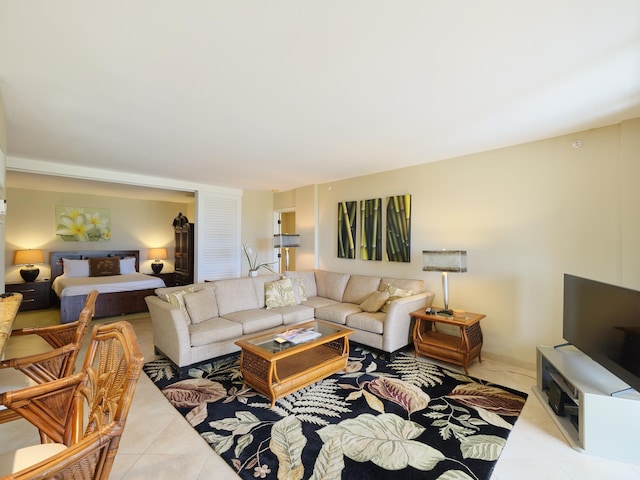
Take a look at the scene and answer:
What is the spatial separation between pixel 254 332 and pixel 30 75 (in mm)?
2896

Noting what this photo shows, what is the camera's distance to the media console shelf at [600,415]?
1839 mm

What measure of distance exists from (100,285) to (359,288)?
4.45 m

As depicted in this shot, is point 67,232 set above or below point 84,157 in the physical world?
below

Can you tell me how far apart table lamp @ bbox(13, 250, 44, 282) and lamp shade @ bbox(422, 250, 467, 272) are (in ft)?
24.0

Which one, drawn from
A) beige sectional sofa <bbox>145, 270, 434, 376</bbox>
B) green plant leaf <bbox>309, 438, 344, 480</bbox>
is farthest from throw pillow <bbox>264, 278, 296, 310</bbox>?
green plant leaf <bbox>309, 438, 344, 480</bbox>

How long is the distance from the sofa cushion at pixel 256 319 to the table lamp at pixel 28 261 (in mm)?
5036

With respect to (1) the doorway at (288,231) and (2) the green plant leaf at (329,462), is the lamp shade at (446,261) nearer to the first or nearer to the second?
(2) the green plant leaf at (329,462)

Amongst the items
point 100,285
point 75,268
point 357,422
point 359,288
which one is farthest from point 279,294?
point 75,268

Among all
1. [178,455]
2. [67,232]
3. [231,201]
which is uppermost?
[231,201]

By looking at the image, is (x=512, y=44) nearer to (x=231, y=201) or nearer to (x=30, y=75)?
(x=30, y=75)

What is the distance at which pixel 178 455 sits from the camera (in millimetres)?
1873

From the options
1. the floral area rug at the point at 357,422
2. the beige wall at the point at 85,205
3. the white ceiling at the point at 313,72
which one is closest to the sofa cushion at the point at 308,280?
the floral area rug at the point at 357,422

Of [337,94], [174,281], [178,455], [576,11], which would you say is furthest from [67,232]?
[576,11]

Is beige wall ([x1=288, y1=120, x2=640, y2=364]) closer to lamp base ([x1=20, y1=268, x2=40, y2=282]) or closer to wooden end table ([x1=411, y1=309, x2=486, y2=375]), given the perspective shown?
wooden end table ([x1=411, y1=309, x2=486, y2=375])
